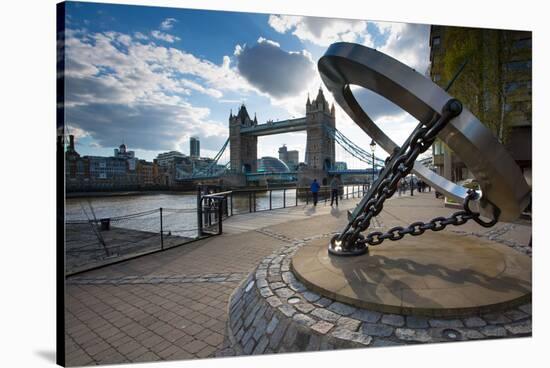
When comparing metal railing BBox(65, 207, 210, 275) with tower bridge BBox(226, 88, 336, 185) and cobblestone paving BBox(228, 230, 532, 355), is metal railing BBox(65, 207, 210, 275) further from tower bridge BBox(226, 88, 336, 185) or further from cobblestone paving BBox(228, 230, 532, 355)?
tower bridge BBox(226, 88, 336, 185)

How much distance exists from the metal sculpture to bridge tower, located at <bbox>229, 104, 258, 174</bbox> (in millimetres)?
43602

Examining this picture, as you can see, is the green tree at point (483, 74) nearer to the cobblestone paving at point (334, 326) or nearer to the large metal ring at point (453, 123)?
the large metal ring at point (453, 123)

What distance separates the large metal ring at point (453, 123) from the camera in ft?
7.69

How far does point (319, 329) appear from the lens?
2207 millimetres

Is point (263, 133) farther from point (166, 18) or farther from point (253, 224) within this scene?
point (166, 18)

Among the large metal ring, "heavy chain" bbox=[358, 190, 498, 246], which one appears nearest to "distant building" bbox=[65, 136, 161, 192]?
the large metal ring

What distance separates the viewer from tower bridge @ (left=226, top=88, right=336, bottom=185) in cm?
3541

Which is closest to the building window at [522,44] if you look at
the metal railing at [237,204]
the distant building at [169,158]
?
the metal railing at [237,204]

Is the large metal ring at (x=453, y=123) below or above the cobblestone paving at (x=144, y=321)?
above

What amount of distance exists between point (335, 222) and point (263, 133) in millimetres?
41349

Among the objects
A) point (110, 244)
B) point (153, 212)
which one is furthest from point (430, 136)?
point (110, 244)

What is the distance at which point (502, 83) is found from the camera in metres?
6.48

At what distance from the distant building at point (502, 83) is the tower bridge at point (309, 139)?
23.8m

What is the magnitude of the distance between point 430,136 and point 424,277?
1.44 meters
